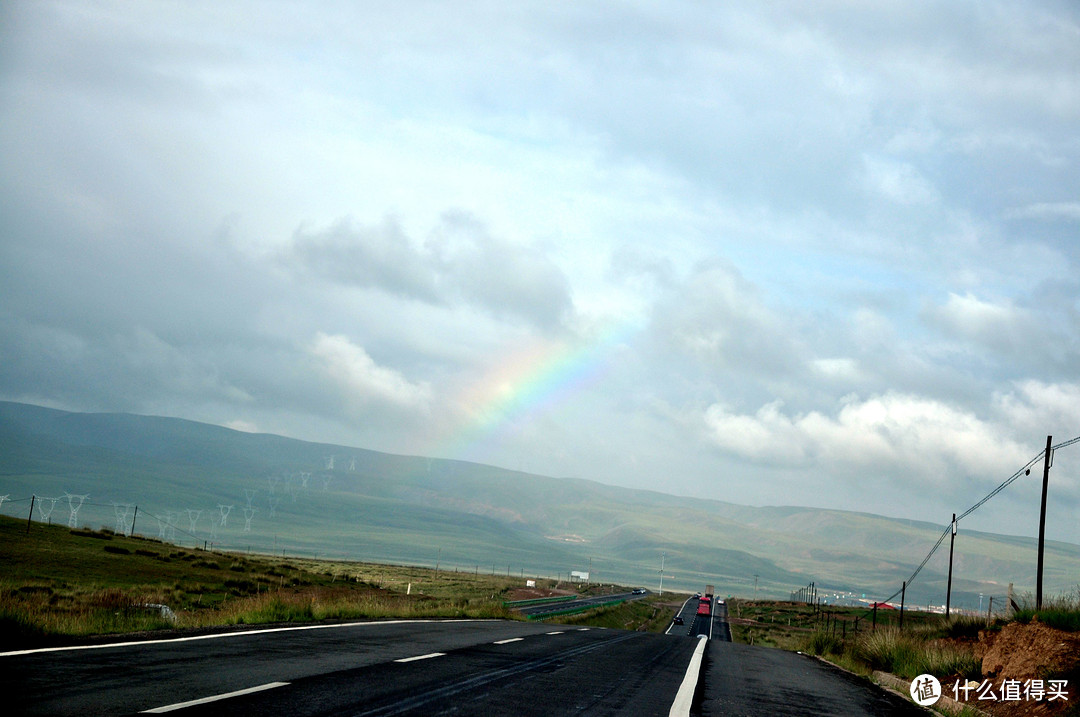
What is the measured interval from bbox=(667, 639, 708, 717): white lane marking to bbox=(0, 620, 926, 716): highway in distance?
9 centimetres

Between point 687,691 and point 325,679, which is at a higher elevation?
point 325,679

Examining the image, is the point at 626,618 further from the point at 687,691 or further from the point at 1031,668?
the point at 687,691

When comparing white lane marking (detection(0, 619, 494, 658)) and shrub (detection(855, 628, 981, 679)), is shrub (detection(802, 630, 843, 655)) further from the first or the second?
white lane marking (detection(0, 619, 494, 658))

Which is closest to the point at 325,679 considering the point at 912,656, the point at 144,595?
the point at 912,656

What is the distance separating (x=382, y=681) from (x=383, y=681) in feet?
0.05

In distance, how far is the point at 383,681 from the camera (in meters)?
11.7

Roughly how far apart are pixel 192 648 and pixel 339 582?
6760 cm

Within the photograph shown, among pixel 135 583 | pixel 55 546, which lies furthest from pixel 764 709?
pixel 55 546

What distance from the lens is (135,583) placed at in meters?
50.7

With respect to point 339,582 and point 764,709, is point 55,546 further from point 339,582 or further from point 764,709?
point 764,709

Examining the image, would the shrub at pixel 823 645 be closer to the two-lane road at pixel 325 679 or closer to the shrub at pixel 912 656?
the shrub at pixel 912 656

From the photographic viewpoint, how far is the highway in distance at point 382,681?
9.43 meters

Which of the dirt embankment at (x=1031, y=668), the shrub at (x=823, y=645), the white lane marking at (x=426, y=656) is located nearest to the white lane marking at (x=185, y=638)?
the white lane marking at (x=426, y=656)

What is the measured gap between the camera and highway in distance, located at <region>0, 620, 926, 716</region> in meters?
9.43
